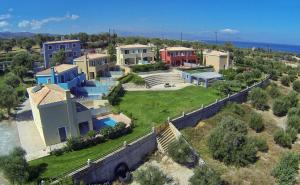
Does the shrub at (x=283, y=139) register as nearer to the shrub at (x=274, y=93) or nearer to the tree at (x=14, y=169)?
the shrub at (x=274, y=93)

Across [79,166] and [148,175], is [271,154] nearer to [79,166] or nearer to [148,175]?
[148,175]

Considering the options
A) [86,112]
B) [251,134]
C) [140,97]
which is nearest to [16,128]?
[86,112]

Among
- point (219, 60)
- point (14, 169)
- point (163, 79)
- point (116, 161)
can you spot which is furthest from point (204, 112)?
point (219, 60)

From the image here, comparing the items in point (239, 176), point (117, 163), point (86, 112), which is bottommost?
point (239, 176)

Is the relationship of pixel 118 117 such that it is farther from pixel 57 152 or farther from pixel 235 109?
pixel 235 109

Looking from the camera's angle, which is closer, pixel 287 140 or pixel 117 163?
pixel 117 163

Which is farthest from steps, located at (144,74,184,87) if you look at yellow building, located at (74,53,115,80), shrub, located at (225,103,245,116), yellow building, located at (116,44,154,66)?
shrub, located at (225,103,245,116)

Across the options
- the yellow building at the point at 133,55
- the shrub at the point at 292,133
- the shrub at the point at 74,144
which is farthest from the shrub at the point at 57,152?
the yellow building at the point at 133,55

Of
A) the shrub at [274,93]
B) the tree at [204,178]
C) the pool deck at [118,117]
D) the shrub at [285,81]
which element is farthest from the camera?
the shrub at [285,81]
